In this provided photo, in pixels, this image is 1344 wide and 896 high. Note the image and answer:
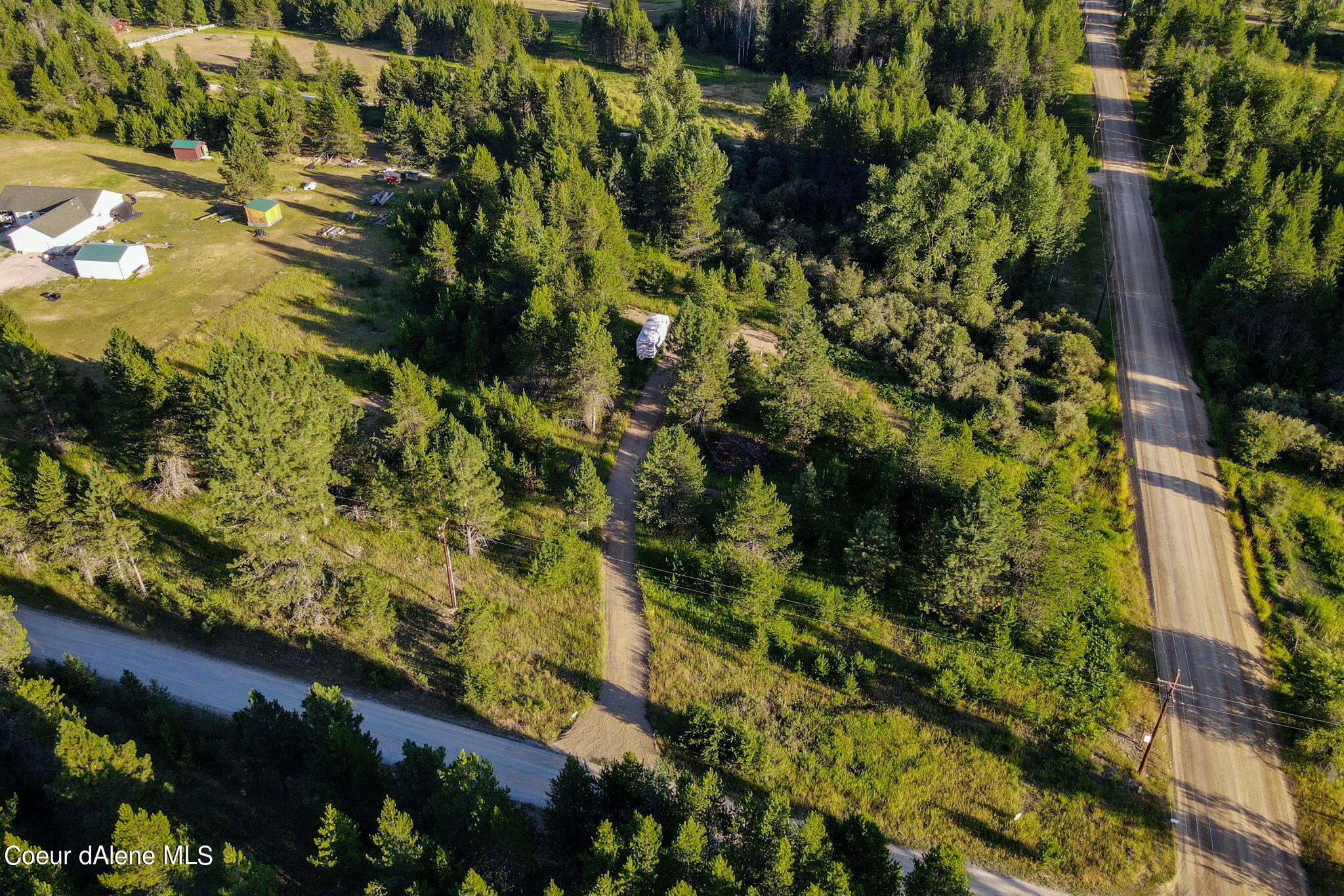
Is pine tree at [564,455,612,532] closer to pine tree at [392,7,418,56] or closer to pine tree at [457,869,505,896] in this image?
pine tree at [457,869,505,896]

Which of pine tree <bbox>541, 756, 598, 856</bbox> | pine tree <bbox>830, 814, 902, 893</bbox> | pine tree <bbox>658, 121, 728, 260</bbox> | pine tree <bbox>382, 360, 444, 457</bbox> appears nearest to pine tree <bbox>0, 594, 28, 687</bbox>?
pine tree <bbox>382, 360, 444, 457</bbox>

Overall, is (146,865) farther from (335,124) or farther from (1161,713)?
(335,124)

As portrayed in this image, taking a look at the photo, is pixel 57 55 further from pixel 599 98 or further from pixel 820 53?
pixel 820 53

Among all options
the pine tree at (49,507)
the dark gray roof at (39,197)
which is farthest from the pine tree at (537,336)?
the dark gray roof at (39,197)

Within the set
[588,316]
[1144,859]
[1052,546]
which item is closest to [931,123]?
[588,316]

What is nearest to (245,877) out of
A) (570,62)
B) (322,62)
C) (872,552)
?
(872,552)
